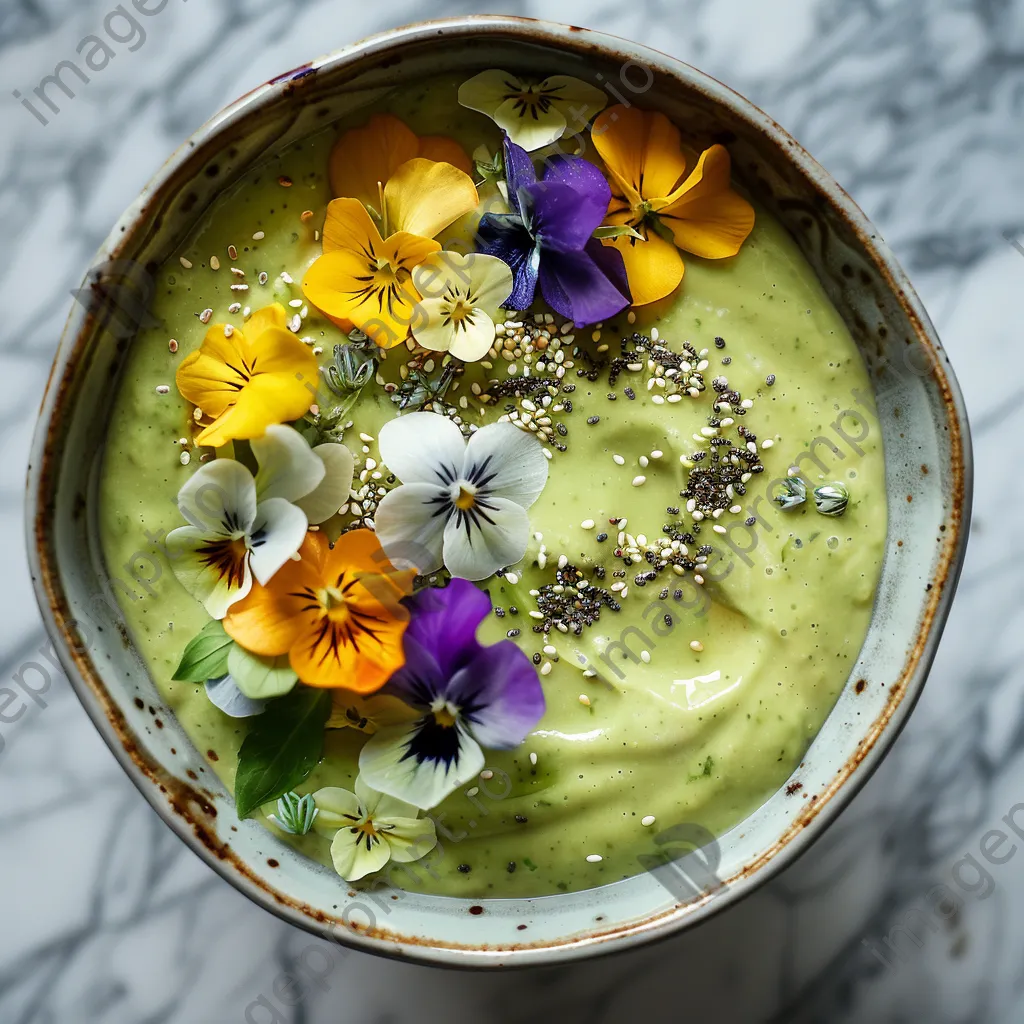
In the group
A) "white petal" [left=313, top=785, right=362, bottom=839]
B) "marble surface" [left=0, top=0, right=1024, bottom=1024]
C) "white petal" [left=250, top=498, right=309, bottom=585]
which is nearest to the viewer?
"white petal" [left=250, top=498, right=309, bottom=585]

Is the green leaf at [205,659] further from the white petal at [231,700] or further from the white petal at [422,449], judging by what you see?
the white petal at [422,449]

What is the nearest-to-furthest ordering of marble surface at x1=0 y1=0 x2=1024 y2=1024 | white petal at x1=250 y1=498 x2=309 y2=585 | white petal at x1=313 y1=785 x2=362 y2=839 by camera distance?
white petal at x1=250 y1=498 x2=309 y2=585
white petal at x1=313 y1=785 x2=362 y2=839
marble surface at x1=0 y1=0 x2=1024 y2=1024

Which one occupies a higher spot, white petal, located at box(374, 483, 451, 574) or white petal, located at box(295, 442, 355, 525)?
white petal, located at box(295, 442, 355, 525)

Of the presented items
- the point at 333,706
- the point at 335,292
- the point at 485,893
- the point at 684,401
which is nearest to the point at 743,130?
the point at 684,401

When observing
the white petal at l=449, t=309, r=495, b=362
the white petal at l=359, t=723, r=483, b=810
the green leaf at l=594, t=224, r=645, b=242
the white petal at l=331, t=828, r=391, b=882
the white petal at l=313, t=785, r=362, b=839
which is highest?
the green leaf at l=594, t=224, r=645, b=242

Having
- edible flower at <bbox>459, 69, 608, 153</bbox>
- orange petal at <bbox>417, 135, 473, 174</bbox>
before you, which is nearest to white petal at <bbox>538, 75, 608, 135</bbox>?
edible flower at <bbox>459, 69, 608, 153</bbox>

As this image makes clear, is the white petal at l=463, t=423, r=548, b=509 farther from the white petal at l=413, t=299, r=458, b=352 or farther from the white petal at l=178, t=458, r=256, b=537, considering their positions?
the white petal at l=178, t=458, r=256, b=537

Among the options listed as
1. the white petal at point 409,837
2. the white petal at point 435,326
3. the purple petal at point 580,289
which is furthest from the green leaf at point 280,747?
the purple petal at point 580,289
